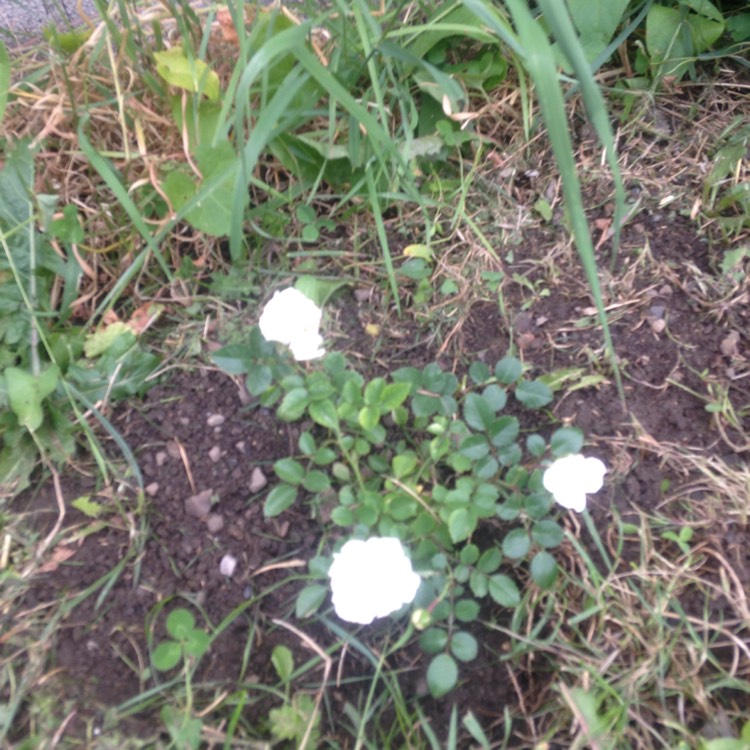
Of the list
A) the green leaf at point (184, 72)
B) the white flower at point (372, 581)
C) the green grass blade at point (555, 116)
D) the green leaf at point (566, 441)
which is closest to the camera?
the green grass blade at point (555, 116)

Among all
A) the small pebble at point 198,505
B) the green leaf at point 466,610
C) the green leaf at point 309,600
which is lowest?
the small pebble at point 198,505

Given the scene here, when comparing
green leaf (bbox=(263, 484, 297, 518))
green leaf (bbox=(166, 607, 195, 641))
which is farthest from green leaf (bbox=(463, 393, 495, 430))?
green leaf (bbox=(166, 607, 195, 641))

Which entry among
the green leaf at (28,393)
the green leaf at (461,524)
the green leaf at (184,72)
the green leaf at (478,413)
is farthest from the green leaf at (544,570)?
the green leaf at (184,72)

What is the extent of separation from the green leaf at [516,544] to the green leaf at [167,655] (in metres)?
0.53

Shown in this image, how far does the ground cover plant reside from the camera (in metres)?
1.06

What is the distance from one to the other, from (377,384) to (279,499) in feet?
0.84

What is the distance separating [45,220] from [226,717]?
39.2 inches

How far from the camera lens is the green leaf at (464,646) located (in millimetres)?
1046

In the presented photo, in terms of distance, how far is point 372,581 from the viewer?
3.34 ft

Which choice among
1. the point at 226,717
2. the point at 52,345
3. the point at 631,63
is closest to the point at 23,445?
the point at 52,345

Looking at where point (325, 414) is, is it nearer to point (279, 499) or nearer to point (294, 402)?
point (294, 402)

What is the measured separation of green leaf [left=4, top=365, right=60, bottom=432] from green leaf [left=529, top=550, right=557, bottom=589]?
0.89m

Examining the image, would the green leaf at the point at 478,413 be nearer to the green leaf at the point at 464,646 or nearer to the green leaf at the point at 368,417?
the green leaf at the point at 368,417

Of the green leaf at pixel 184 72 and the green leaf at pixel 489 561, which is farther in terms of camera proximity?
the green leaf at pixel 184 72
